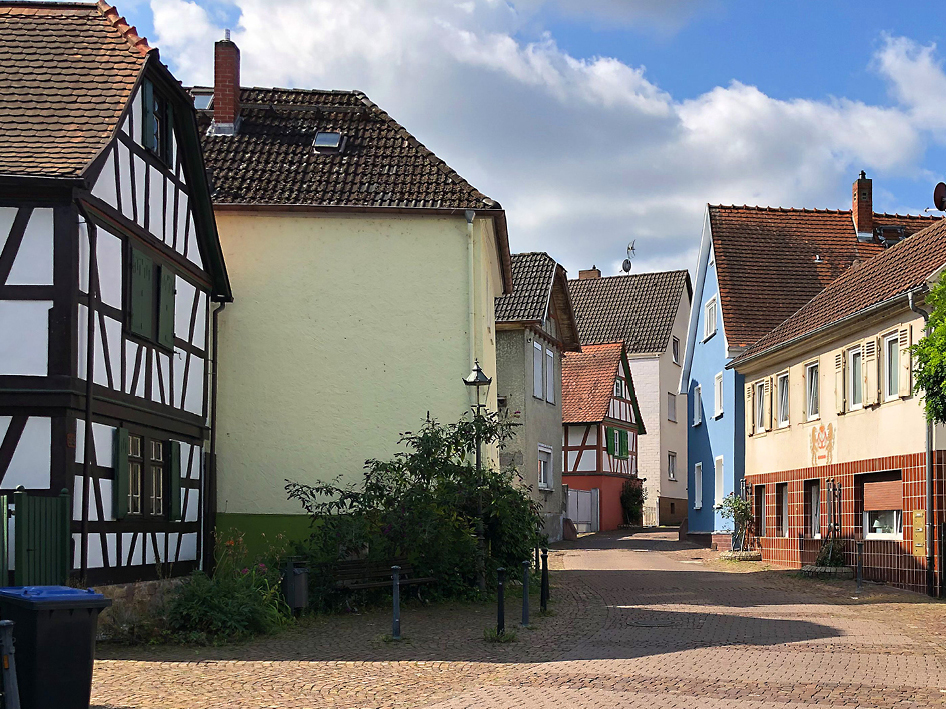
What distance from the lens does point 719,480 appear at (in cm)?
3381

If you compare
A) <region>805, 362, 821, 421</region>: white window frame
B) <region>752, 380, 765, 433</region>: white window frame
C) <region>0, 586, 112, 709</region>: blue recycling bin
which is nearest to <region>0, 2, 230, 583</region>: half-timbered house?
<region>0, 586, 112, 709</region>: blue recycling bin

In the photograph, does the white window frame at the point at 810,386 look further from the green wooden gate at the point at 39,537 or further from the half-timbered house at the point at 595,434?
the half-timbered house at the point at 595,434

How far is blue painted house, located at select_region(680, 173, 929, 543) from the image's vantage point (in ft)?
105

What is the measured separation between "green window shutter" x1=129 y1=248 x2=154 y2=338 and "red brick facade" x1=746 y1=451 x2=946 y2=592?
1262cm

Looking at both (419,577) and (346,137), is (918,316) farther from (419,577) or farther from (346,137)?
(346,137)

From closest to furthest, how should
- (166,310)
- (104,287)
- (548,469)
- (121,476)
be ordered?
(104,287) → (121,476) → (166,310) → (548,469)

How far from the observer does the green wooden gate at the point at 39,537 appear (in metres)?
13.1

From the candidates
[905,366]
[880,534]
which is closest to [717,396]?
[880,534]

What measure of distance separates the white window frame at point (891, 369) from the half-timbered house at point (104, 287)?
39.3 feet

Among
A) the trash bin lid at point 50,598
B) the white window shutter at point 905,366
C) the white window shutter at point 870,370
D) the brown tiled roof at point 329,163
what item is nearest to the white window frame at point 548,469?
the white window shutter at point 870,370

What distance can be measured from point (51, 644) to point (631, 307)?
49.7 metres

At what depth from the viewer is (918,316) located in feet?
66.4

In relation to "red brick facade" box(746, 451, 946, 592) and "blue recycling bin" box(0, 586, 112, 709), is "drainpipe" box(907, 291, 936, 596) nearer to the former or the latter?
"red brick facade" box(746, 451, 946, 592)

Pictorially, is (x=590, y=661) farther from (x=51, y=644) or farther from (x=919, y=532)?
(x=919, y=532)
